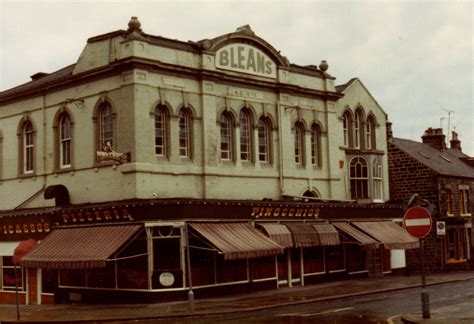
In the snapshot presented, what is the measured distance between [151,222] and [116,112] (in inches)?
231

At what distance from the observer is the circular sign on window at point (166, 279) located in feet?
98.9

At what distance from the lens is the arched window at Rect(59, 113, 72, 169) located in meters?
35.6

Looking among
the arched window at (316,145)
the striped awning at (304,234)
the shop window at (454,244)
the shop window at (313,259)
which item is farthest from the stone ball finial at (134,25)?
the shop window at (454,244)

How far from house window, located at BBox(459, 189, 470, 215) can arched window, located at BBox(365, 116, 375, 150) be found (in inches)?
332

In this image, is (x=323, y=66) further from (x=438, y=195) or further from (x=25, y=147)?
(x=25, y=147)

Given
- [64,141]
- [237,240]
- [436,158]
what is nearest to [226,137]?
[237,240]

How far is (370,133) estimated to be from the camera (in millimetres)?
45125

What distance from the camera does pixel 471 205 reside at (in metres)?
50.5

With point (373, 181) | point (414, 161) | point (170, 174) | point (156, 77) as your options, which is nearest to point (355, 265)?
point (373, 181)

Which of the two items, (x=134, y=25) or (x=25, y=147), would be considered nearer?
(x=134, y=25)

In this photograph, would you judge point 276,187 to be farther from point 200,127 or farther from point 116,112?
point 116,112

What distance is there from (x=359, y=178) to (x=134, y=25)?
18.0 metres

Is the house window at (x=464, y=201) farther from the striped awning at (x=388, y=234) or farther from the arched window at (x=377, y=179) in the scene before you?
the striped awning at (x=388, y=234)

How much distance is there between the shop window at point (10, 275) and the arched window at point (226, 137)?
11.3 meters
